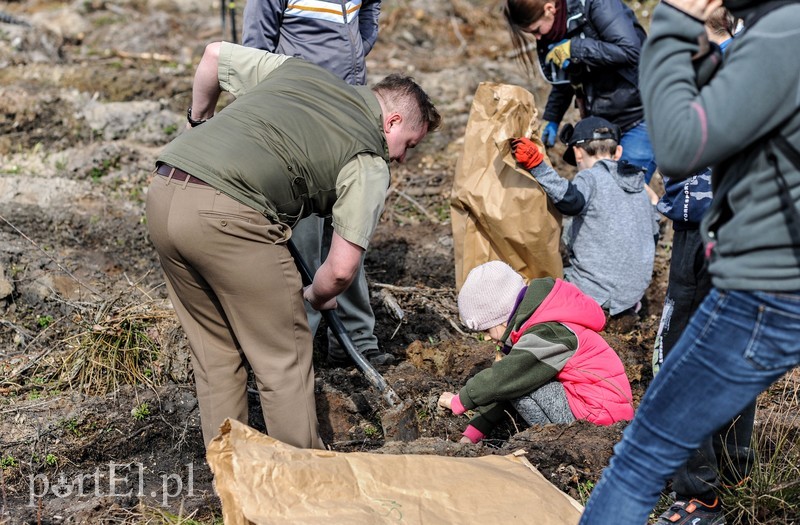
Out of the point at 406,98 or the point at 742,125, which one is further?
the point at 406,98

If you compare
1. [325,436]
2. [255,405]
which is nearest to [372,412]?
[325,436]

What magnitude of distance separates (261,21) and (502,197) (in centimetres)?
146

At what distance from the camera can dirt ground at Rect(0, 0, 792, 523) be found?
9.96ft

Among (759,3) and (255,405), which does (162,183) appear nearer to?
(255,405)

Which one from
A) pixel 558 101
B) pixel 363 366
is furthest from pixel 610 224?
pixel 363 366

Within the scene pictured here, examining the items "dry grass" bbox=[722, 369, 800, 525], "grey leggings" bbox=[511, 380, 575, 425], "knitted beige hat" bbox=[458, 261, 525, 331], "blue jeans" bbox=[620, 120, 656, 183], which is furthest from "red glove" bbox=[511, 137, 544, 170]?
"dry grass" bbox=[722, 369, 800, 525]

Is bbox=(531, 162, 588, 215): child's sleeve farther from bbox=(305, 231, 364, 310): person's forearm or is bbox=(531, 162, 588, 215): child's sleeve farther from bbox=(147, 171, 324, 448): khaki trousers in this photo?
bbox=(147, 171, 324, 448): khaki trousers

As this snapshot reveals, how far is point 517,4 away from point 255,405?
8.32ft

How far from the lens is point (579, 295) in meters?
3.28

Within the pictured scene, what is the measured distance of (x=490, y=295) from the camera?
10.5ft

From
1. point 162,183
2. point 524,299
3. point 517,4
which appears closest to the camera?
point 162,183

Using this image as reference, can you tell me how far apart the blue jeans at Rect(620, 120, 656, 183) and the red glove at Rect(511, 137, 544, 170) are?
0.73 metres

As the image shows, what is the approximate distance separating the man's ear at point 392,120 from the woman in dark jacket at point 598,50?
6.13 ft

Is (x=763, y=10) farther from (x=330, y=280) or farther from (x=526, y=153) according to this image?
(x=526, y=153)
